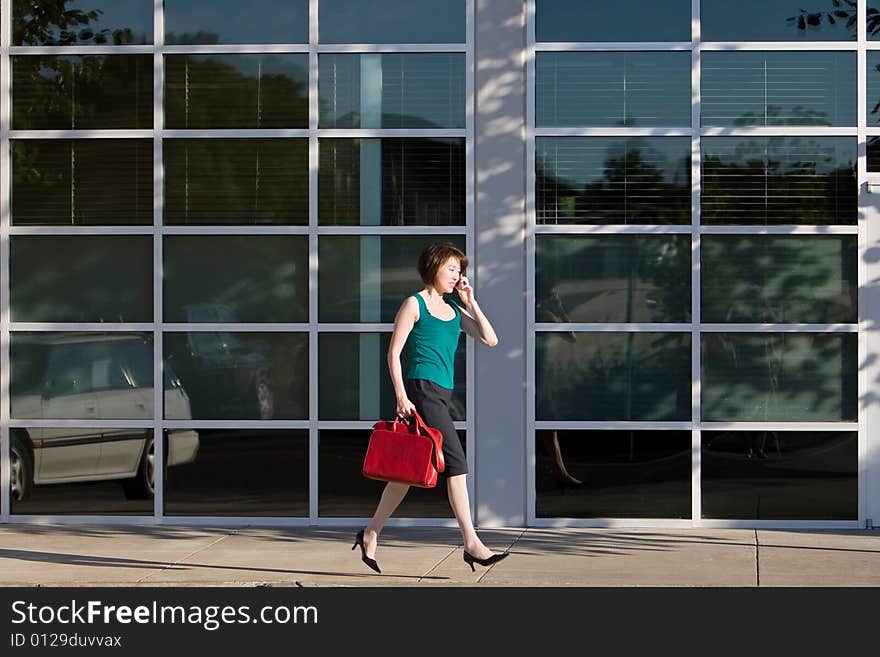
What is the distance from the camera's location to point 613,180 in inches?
424

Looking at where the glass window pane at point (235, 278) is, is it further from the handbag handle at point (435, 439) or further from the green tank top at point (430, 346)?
the handbag handle at point (435, 439)

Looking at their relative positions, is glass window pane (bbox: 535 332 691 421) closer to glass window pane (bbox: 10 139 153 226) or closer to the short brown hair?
the short brown hair

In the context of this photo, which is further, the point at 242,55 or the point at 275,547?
the point at 242,55

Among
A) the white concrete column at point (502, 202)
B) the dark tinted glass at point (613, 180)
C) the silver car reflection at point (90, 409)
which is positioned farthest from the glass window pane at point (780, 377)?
the silver car reflection at point (90, 409)

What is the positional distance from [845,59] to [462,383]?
11.7 feet

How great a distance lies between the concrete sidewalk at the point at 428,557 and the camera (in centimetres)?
881

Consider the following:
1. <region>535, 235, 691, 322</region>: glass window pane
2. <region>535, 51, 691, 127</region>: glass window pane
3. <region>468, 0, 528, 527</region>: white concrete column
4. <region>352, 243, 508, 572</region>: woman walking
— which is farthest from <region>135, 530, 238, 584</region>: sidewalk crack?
<region>535, 51, 691, 127</region>: glass window pane

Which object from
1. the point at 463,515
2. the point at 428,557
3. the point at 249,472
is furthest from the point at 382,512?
the point at 249,472

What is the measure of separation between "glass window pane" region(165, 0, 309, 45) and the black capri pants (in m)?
3.40

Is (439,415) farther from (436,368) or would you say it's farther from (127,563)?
(127,563)

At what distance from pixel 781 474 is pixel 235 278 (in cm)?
415

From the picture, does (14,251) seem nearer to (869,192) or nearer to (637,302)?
(637,302)

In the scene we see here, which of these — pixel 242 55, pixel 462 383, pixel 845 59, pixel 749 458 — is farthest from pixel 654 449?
pixel 242 55

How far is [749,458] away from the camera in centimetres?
1071
